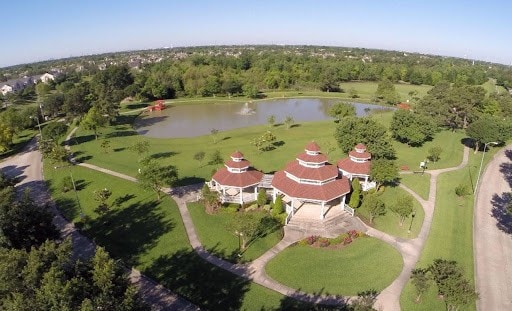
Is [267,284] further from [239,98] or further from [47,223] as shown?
[239,98]

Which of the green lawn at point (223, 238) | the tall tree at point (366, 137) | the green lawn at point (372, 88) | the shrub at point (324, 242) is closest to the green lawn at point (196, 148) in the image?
the tall tree at point (366, 137)

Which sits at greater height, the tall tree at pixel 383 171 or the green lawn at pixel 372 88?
the tall tree at pixel 383 171

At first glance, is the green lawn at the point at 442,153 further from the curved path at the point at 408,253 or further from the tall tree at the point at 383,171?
the tall tree at the point at 383,171

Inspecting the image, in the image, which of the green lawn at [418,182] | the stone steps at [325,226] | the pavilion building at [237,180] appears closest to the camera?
the stone steps at [325,226]

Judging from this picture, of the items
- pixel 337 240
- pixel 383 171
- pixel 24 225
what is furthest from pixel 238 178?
pixel 24 225

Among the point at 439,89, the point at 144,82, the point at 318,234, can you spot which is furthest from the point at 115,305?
the point at 144,82

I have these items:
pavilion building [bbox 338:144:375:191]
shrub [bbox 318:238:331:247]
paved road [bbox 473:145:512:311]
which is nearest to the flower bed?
shrub [bbox 318:238:331:247]

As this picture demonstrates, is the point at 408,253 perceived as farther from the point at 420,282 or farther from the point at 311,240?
the point at 311,240

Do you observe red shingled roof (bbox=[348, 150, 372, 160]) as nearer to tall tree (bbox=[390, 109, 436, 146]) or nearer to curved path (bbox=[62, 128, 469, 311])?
curved path (bbox=[62, 128, 469, 311])
